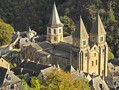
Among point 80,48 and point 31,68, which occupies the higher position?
point 80,48

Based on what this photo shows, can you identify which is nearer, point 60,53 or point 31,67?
point 31,67

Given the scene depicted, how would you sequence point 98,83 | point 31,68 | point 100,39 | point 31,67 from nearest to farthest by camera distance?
point 98,83 → point 31,68 → point 31,67 → point 100,39

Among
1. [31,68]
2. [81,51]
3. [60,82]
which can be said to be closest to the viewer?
[60,82]

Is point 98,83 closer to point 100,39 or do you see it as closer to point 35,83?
point 35,83

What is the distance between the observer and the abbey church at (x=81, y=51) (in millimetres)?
86188

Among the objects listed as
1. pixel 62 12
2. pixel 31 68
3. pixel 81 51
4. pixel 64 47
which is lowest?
pixel 31 68

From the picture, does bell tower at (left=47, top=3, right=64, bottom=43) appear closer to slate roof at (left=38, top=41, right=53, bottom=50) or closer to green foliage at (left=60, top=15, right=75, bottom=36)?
slate roof at (left=38, top=41, right=53, bottom=50)

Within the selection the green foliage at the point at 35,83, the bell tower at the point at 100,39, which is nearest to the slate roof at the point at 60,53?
the bell tower at the point at 100,39

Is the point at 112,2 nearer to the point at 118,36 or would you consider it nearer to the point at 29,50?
the point at 118,36

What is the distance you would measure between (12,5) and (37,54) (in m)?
53.3

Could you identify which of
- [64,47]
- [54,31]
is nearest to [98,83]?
[64,47]

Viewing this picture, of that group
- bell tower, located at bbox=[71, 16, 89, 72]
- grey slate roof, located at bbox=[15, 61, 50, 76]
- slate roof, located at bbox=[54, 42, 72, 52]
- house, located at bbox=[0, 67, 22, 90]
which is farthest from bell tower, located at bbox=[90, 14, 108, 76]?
house, located at bbox=[0, 67, 22, 90]

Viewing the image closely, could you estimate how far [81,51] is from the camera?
282ft

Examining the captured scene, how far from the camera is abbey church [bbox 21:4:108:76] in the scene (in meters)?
86.2
